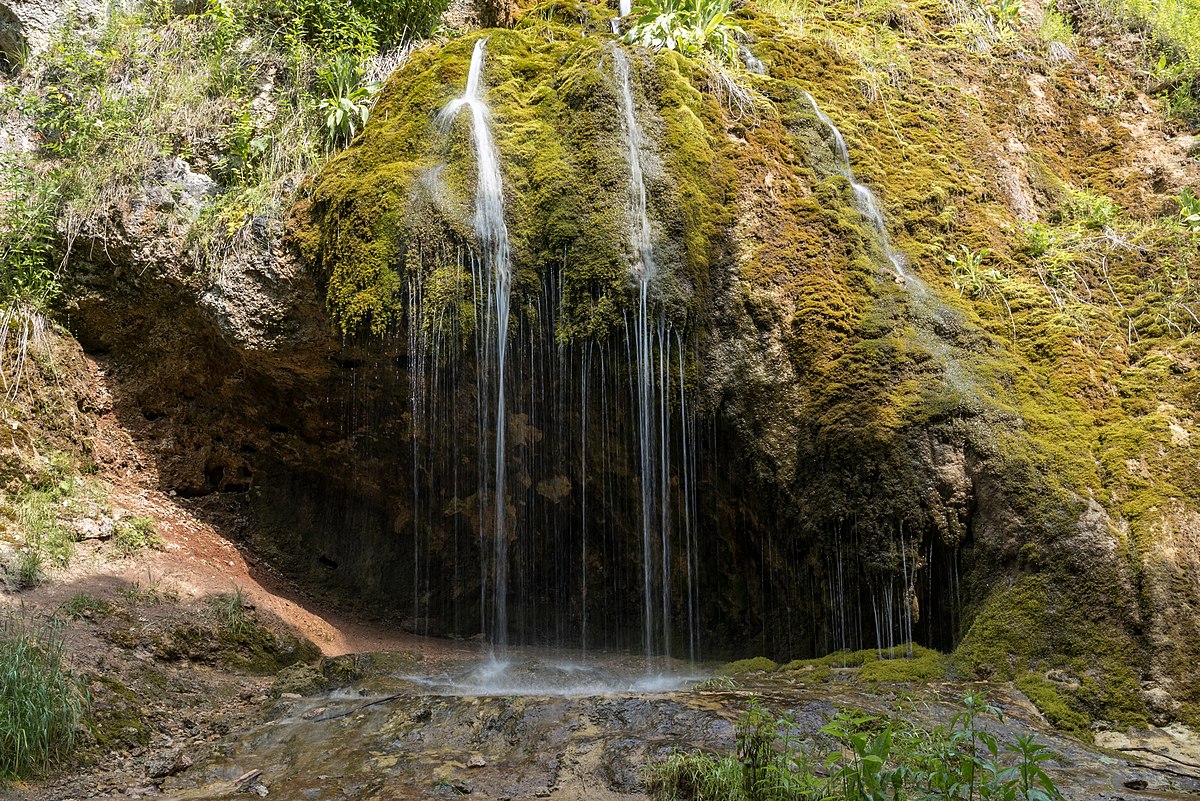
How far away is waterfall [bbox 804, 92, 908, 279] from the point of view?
27.3 feet

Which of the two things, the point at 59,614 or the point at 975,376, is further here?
the point at 975,376

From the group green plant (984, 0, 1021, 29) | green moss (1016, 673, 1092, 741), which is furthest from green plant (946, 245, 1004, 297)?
green plant (984, 0, 1021, 29)

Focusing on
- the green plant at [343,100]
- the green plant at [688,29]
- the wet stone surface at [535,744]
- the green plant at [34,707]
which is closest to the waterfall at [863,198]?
the green plant at [688,29]

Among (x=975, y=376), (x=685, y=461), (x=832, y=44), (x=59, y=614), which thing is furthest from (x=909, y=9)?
(x=59, y=614)

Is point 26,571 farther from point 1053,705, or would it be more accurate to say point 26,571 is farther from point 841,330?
point 1053,705

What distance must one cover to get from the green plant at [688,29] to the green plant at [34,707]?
26.0 feet

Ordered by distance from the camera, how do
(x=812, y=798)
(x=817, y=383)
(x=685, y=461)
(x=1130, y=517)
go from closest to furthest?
(x=812, y=798)
(x=1130, y=517)
(x=817, y=383)
(x=685, y=461)

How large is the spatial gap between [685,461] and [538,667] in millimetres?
2410

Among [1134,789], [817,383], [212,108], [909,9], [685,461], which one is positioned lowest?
[1134,789]

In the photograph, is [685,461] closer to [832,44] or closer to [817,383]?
[817,383]

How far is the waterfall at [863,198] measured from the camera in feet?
27.3

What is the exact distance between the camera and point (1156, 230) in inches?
339

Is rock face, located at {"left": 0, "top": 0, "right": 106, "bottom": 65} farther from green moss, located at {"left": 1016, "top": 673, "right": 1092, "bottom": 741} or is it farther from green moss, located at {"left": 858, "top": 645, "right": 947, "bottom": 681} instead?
green moss, located at {"left": 1016, "top": 673, "right": 1092, "bottom": 741}

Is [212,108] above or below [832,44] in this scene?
below
